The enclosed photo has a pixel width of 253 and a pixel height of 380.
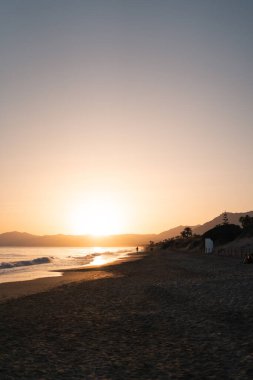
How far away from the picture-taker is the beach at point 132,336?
9.25 meters

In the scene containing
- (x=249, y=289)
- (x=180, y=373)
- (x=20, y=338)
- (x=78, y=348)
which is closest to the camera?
(x=180, y=373)

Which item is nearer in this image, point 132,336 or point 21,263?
point 132,336

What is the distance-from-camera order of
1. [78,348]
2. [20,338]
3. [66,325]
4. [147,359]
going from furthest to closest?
1. [66,325]
2. [20,338]
3. [78,348]
4. [147,359]

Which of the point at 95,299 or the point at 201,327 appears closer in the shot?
the point at 201,327

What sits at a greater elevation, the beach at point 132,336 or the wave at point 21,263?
the beach at point 132,336

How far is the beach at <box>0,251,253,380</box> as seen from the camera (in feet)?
30.3

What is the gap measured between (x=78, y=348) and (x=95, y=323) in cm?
350

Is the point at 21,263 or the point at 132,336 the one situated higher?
the point at 132,336

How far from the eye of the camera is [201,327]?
1333 centimetres

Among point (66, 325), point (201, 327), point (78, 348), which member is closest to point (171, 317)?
point (201, 327)

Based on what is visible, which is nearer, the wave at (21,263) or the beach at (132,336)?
the beach at (132,336)

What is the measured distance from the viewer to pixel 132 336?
41.8 feet

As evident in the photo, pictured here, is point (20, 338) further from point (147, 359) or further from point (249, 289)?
point (249, 289)

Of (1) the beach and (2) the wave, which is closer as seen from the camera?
(1) the beach
